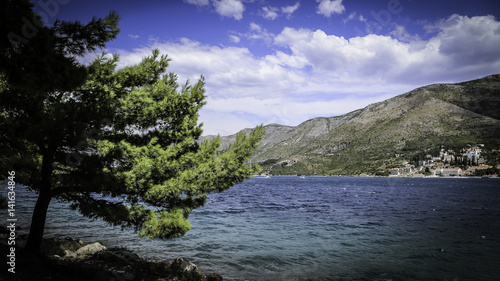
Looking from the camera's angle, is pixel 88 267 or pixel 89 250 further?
pixel 89 250

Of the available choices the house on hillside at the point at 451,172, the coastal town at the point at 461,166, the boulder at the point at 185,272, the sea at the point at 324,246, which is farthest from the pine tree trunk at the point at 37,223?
the house on hillside at the point at 451,172

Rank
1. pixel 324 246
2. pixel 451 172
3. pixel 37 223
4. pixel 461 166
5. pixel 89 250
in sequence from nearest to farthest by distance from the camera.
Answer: pixel 37 223 → pixel 89 250 → pixel 324 246 → pixel 451 172 → pixel 461 166

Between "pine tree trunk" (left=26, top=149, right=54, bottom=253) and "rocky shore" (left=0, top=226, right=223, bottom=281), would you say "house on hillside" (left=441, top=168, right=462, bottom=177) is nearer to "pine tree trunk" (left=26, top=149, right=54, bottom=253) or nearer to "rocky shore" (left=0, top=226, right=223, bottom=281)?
"rocky shore" (left=0, top=226, right=223, bottom=281)

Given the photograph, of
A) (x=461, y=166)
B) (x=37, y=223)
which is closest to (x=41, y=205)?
(x=37, y=223)

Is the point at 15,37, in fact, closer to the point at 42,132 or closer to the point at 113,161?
the point at 42,132

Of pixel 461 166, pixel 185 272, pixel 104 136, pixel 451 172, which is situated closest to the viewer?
pixel 104 136

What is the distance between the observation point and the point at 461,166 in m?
186

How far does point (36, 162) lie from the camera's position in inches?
325

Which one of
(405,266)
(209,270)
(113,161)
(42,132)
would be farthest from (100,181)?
(405,266)

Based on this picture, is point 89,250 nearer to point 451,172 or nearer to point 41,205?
point 41,205

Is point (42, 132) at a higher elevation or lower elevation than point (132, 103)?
lower

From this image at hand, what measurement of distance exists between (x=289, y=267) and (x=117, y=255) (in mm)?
9011

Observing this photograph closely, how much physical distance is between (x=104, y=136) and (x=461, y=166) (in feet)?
803

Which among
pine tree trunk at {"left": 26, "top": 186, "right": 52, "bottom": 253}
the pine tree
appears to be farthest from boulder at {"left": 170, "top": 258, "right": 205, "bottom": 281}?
pine tree trunk at {"left": 26, "top": 186, "right": 52, "bottom": 253}
